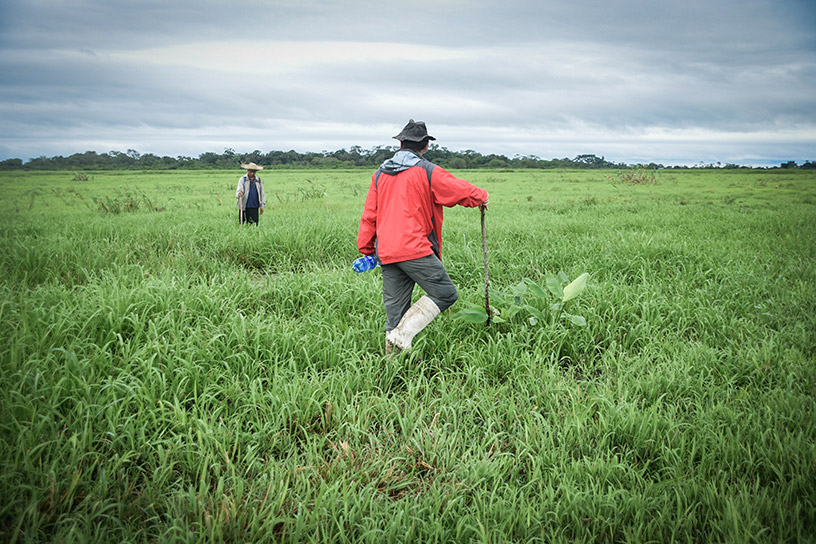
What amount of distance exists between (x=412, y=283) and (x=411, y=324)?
1.51ft

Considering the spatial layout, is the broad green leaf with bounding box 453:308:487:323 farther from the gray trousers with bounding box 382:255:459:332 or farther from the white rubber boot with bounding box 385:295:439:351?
the white rubber boot with bounding box 385:295:439:351

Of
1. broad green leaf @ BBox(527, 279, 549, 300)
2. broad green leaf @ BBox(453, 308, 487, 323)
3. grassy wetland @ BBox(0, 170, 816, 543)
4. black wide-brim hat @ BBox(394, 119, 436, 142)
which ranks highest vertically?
black wide-brim hat @ BBox(394, 119, 436, 142)

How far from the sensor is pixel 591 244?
299 inches

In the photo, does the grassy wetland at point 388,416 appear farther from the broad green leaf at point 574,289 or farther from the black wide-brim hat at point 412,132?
the black wide-brim hat at point 412,132

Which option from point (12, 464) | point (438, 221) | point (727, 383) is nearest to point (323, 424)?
point (12, 464)

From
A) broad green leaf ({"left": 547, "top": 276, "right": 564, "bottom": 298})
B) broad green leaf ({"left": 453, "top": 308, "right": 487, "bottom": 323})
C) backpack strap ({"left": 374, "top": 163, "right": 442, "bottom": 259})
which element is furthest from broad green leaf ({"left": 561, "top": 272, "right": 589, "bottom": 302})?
Answer: backpack strap ({"left": 374, "top": 163, "right": 442, "bottom": 259})

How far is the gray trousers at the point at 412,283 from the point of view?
364 cm

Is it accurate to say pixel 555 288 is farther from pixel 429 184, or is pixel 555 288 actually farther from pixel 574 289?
pixel 429 184

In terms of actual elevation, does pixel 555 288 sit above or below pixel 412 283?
below

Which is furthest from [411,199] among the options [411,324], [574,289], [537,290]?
[574,289]

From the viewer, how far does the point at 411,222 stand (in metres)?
3.54

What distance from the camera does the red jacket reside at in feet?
11.5

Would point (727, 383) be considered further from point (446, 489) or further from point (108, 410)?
point (108, 410)

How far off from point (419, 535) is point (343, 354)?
185 cm
